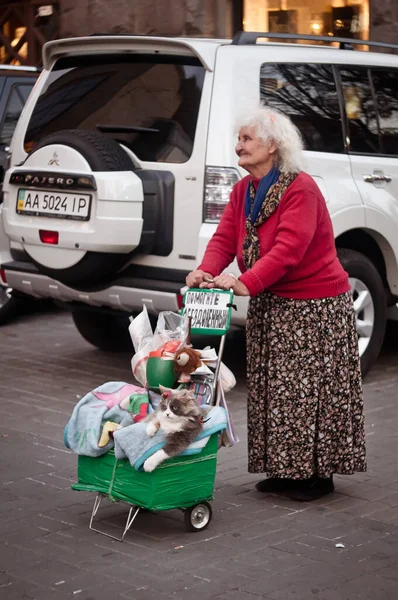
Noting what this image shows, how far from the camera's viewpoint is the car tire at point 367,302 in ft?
26.3

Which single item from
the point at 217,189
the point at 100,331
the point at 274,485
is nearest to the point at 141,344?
the point at 274,485

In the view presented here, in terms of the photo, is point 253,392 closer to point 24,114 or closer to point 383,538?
point 383,538

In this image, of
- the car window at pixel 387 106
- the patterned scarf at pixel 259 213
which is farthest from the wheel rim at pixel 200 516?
the car window at pixel 387 106

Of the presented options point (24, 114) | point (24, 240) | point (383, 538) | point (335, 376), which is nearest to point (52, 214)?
point (24, 240)

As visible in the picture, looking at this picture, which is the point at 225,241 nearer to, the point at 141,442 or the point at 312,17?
the point at 141,442

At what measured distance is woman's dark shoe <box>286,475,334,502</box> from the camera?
5.73 m

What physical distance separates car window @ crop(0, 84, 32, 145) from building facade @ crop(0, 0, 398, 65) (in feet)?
11.9

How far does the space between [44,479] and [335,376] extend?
1.56m

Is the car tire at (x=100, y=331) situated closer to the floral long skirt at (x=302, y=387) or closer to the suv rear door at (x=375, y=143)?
the suv rear door at (x=375, y=143)

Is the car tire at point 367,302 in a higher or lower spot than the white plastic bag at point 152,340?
lower

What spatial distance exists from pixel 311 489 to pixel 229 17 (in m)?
9.09

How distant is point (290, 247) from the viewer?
17.4 ft

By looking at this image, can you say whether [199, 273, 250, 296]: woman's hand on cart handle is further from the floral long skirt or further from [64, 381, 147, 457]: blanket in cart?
[64, 381, 147, 457]: blanket in cart

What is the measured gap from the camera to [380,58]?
27.6ft
